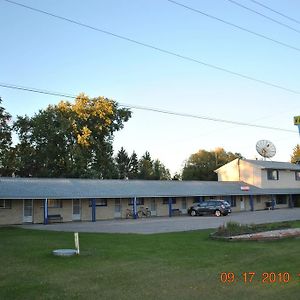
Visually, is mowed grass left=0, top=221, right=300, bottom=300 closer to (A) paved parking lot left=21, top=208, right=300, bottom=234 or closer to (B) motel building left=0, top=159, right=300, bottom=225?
(A) paved parking lot left=21, top=208, right=300, bottom=234

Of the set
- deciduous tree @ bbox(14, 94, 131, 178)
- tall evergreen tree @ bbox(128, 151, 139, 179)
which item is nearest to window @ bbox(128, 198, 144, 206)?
deciduous tree @ bbox(14, 94, 131, 178)

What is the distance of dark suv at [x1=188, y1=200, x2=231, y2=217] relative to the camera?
1714 inches

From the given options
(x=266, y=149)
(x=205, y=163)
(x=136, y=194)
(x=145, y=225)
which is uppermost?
(x=205, y=163)

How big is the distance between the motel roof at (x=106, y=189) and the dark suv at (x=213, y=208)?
2.21 metres

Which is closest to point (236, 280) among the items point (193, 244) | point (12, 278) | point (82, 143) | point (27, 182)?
point (12, 278)

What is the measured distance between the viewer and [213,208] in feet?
145

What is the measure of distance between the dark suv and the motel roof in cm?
221

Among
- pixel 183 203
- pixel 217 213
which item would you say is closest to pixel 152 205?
pixel 183 203

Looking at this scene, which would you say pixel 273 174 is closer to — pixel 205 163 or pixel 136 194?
pixel 136 194

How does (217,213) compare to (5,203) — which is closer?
(5,203)

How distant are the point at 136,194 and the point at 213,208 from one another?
7790mm

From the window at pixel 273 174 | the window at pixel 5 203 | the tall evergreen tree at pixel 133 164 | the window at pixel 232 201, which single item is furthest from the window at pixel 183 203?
the tall evergreen tree at pixel 133 164

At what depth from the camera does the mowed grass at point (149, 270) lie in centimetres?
863

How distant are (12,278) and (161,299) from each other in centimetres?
413
